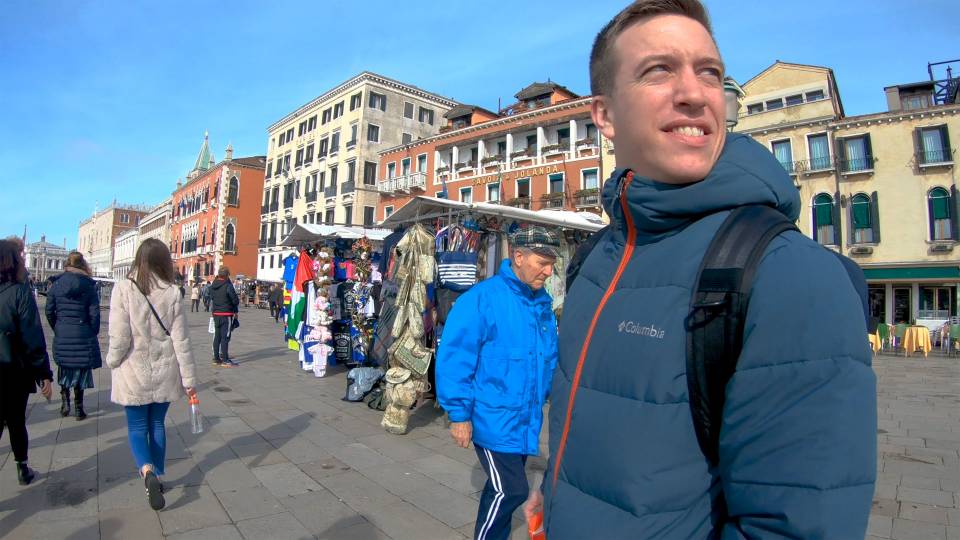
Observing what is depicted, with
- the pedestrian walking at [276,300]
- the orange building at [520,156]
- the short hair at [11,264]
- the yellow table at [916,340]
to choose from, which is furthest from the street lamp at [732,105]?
the pedestrian walking at [276,300]

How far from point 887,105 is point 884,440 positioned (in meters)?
26.9

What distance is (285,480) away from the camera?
444 centimetres

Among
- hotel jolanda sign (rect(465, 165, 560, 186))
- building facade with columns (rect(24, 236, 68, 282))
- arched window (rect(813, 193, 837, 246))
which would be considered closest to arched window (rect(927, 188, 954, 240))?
arched window (rect(813, 193, 837, 246))

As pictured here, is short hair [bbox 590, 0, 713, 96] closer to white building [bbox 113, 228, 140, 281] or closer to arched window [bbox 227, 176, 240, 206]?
arched window [bbox 227, 176, 240, 206]

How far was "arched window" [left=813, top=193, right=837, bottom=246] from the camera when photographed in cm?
2386

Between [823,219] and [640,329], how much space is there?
2779 cm

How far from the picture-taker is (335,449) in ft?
17.4

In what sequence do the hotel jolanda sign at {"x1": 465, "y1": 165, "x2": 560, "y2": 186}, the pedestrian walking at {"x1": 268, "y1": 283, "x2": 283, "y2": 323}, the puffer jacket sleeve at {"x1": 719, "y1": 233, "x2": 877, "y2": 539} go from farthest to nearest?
the hotel jolanda sign at {"x1": 465, "y1": 165, "x2": 560, "y2": 186} < the pedestrian walking at {"x1": 268, "y1": 283, "x2": 283, "y2": 323} < the puffer jacket sleeve at {"x1": 719, "y1": 233, "x2": 877, "y2": 539}

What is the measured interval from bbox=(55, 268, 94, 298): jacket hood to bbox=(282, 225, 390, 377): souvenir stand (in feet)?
11.4

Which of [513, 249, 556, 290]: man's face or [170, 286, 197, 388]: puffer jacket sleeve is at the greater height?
[513, 249, 556, 290]: man's face

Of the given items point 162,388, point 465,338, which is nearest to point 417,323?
point 162,388

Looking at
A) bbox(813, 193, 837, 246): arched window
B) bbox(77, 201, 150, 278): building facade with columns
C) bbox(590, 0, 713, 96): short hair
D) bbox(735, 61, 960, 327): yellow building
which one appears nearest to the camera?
bbox(590, 0, 713, 96): short hair

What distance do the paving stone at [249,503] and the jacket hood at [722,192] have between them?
3726mm

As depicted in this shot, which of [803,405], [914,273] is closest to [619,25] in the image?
[803,405]
